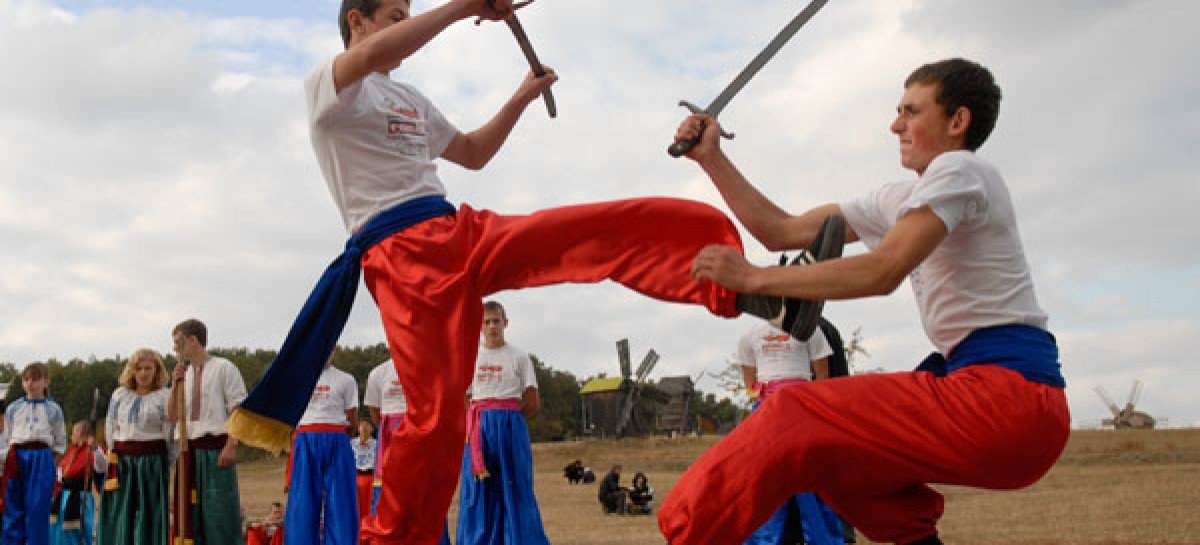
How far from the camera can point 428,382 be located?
3.82 metres

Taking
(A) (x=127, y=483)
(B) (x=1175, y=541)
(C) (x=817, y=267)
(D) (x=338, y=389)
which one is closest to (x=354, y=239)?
(C) (x=817, y=267)

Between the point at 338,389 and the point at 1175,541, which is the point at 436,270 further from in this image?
the point at 1175,541

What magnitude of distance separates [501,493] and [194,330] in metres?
2.89

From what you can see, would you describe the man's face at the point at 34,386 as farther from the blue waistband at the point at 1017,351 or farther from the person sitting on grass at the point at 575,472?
the person sitting on grass at the point at 575,472

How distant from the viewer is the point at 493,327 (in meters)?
9.90

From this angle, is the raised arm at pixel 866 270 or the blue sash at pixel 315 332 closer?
the raised arm at pixel 866 270

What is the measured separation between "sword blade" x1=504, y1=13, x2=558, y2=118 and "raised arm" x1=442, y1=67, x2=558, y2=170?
58 millimetres

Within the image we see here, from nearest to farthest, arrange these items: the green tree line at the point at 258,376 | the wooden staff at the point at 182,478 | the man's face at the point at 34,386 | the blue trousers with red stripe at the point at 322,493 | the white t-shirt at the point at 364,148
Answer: the white t-shirt at the point at 364,148, the wooden staff at the point at 182,478, the blue trousers with red stripe at the point at 322,493, the man's face at the point at 34,386, the green tree line at the point at 258,376

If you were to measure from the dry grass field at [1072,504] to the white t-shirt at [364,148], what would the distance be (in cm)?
844

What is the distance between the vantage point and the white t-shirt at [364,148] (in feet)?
13.2

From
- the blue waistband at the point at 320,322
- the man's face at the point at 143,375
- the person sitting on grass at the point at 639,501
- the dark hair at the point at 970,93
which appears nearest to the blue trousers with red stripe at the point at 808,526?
the man's face at the point at 143,375

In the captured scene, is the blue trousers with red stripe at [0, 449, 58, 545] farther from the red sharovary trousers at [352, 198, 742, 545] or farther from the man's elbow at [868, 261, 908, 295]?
the man's elbow at [868, 261, 908, 295]

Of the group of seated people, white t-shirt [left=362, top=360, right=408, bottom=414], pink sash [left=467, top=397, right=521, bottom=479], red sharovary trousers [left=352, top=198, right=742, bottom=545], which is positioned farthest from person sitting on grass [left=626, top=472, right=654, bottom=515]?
red sharovary trousers [left=352, top=198, right=742, bottom=545]

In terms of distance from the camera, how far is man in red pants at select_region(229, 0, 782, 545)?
376cm
